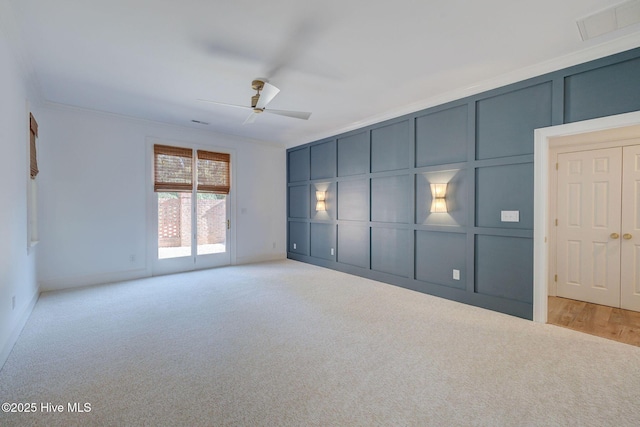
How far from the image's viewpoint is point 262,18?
7.73ft

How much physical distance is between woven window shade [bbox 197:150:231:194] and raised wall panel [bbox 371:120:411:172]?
3.09 metres

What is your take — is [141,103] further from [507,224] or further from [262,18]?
[507,224]

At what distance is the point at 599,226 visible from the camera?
12.8 feet

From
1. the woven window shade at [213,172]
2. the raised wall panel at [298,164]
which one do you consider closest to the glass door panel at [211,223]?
the woven window shade at [213,172]

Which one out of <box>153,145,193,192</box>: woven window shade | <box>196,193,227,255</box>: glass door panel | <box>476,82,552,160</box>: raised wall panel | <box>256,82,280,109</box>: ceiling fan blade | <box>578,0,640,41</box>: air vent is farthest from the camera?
<box>196,193,227,255</box>: glass door panel

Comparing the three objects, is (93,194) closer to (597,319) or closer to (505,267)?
(505,267)

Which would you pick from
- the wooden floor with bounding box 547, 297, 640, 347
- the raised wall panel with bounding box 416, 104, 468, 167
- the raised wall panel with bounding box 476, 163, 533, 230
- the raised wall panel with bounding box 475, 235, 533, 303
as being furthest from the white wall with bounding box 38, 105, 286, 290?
the wooden floor with bounding box 547, 297, 640, 347

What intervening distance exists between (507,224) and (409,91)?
207cm

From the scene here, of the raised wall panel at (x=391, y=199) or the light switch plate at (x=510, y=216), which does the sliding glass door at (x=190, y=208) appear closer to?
the raised wall panel at (x=391, y=199)

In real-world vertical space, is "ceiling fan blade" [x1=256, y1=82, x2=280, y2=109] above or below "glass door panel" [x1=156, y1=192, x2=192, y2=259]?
above

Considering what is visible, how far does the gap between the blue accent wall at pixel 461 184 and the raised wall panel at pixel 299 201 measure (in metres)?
0.83

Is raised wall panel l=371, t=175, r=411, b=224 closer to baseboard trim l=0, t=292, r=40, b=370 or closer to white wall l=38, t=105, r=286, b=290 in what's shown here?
white wall l=38, t=105, r=286, b=290

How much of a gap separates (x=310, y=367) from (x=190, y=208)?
170 inches

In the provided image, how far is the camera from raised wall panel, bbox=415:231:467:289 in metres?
3.86
